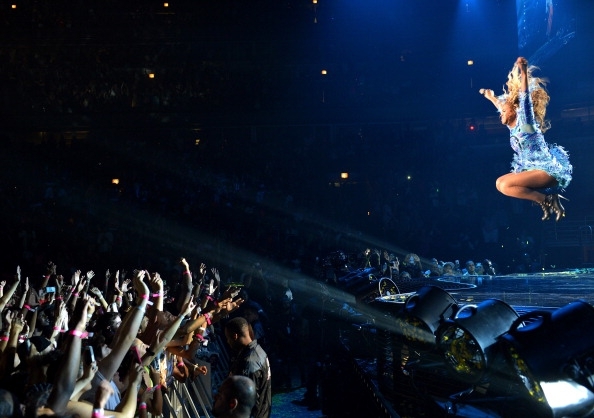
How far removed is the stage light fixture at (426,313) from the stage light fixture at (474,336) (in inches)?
15.8

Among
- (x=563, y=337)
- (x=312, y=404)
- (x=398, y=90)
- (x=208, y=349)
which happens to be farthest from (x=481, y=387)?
(x=398, y=90)

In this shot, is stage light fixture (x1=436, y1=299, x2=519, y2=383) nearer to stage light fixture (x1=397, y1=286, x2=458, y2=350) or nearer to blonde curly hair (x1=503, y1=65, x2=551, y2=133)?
stage light fixture (x1=397, y1=286, x2=458, y2=350)

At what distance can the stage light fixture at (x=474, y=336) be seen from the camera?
293cm

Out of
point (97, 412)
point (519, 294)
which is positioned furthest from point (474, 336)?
point (519, 294)

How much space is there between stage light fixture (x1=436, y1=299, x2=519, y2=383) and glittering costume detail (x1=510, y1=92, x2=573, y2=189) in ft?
9.16

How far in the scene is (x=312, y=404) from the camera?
5.75 metres

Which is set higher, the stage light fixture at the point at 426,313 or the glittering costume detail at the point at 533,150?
the glittering costume detail at the point at 533,150

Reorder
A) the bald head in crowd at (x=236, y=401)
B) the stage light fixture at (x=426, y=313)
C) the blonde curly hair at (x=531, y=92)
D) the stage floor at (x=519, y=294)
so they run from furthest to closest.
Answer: the blonde curly hair at (x=531, y=92) < the stage floor at (x=519, y=294) < the stage light fixture at (x=426, y=313) < the bald head in crowd at (x=236, y=401)

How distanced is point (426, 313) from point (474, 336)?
785 millimetres

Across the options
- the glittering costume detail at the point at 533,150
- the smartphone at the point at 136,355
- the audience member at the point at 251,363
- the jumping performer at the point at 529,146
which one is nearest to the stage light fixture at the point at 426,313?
the audience member at the point at 251,363

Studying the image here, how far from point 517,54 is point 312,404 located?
15.0 meters

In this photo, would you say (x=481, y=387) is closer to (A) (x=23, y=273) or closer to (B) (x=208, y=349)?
(B) (x=208, y=349)

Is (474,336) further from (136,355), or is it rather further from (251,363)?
(136,355)

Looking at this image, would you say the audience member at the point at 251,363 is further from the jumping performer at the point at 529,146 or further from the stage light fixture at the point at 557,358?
the jumping performer at the point at 529,146
